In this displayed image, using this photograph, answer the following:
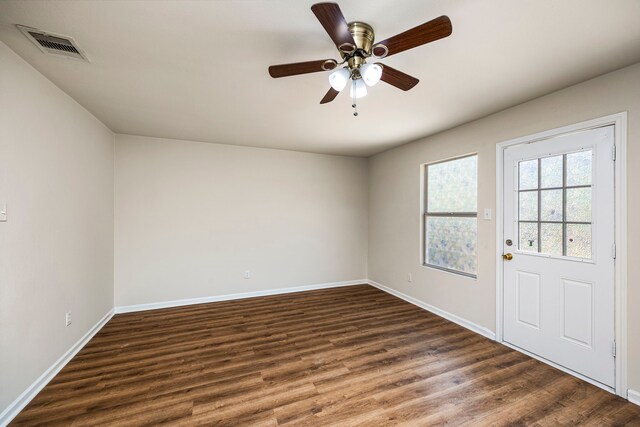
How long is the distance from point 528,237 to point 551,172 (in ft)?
2.15

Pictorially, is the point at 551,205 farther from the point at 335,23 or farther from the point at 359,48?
the point at 335,23

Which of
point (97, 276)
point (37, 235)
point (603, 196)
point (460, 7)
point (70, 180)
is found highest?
point (460, 7)

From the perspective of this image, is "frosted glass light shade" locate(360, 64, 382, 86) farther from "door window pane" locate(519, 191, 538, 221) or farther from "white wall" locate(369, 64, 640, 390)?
"door window pane" locate(519, 191, 538, 221)

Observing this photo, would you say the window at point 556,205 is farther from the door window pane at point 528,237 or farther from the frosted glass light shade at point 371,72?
the frosted glass light shade at point 371,72

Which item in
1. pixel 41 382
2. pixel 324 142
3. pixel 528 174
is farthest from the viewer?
pixel 324 142

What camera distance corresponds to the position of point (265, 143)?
4.10 m

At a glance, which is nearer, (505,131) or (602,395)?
(602,395)

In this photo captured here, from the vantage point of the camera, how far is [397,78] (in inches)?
67.0

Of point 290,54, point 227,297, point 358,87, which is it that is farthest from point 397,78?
point 227,297

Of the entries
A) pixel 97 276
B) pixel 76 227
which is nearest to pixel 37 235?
pixel 76 227

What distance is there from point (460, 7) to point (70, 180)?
11.2ft

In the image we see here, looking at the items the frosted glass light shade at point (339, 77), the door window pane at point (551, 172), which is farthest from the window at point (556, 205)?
the frosted glass light shade at point (339, 77)

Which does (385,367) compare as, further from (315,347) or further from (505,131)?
(505,131)

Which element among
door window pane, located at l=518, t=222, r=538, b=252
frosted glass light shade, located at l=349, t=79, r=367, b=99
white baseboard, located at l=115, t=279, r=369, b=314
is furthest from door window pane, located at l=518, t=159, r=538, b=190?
white baseboard, located at l=115, t=279, r=369, b=314
